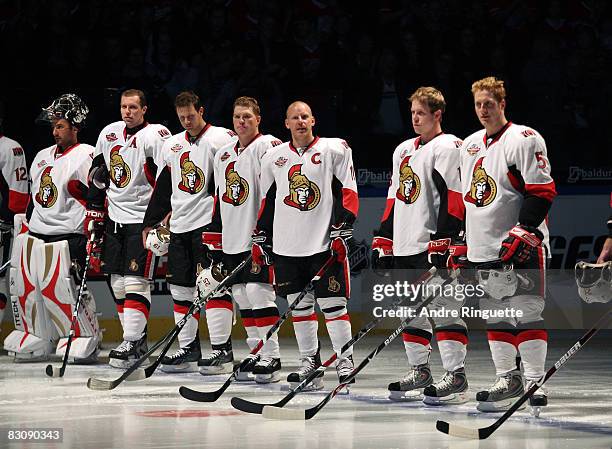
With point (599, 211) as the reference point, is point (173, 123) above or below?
above

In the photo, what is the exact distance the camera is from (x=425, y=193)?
20.4 ft

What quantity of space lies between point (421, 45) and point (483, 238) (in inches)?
190

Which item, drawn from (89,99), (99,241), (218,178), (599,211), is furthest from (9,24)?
(599,211)

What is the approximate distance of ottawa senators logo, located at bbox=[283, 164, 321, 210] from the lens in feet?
21.8

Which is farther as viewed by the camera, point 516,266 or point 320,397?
point 320,397

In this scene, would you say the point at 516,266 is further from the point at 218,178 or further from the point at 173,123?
the point at 173,123

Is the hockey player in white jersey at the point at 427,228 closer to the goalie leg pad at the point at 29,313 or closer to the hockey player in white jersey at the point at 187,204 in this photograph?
the hockey player in white jersey at the point at 187,204

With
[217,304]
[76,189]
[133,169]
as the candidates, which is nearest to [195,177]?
[133,169]

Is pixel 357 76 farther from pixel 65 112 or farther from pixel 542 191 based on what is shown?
pixel 542 191

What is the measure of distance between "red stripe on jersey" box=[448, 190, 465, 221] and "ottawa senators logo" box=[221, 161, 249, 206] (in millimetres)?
1429

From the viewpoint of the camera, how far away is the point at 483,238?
5809 millimetres

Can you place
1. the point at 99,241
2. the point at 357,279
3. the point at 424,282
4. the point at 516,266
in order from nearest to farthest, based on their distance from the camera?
1. the point at 516,266
2. the point at 424,282
3. the point at 99,241
4. the point at 357,279

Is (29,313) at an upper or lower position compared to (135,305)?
lower

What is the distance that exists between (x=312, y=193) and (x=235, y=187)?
635 mm
